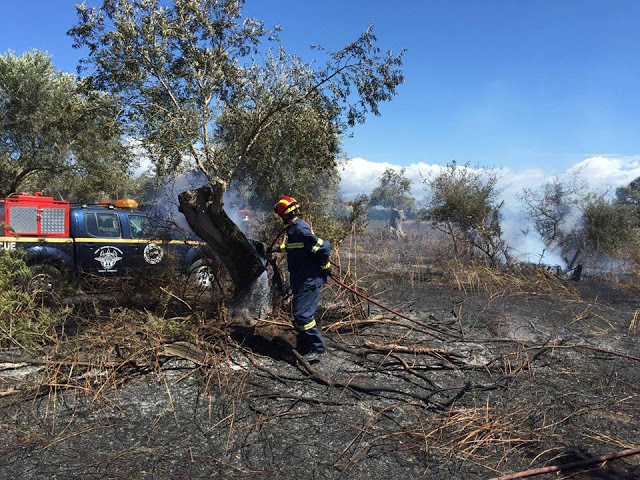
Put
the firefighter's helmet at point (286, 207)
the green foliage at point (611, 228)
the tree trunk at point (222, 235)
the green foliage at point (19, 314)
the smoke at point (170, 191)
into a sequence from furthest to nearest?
the green foliage at point (611, 228) → the smoke at point (170, 191) → the tree trunk at point (222, 235) → the firefighter's helmet at point (286, 207) → the green foliage at point (19, 314)

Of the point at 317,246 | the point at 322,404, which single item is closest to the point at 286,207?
the point at 317,246

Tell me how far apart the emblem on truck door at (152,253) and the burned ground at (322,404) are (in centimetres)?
237

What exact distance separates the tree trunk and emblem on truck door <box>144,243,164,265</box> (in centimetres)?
218

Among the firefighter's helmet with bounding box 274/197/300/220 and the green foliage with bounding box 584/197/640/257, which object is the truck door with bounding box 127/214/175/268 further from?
the green foliage with bounding box 584/197/640/257

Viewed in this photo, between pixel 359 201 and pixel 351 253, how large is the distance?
0.90 meters

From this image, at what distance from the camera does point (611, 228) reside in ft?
44.0

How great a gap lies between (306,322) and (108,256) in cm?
446

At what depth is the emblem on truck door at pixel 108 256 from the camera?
7652 millimetres

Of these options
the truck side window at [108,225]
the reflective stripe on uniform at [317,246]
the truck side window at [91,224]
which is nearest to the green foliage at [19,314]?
the truck side window at [91,224]

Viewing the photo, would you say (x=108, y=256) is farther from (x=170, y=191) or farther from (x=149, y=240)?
(x=170, y=191)

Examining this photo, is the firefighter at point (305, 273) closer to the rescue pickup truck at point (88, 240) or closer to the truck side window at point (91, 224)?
the rescue pickup truck at point (88, 240)

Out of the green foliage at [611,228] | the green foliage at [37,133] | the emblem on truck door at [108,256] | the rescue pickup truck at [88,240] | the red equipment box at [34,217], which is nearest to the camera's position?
the rescue pickup truck at [88,240]

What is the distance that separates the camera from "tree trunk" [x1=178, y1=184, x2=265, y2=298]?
5320mm

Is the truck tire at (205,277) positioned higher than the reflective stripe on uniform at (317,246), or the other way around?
the reflective stripe on uniform at (317,246)
